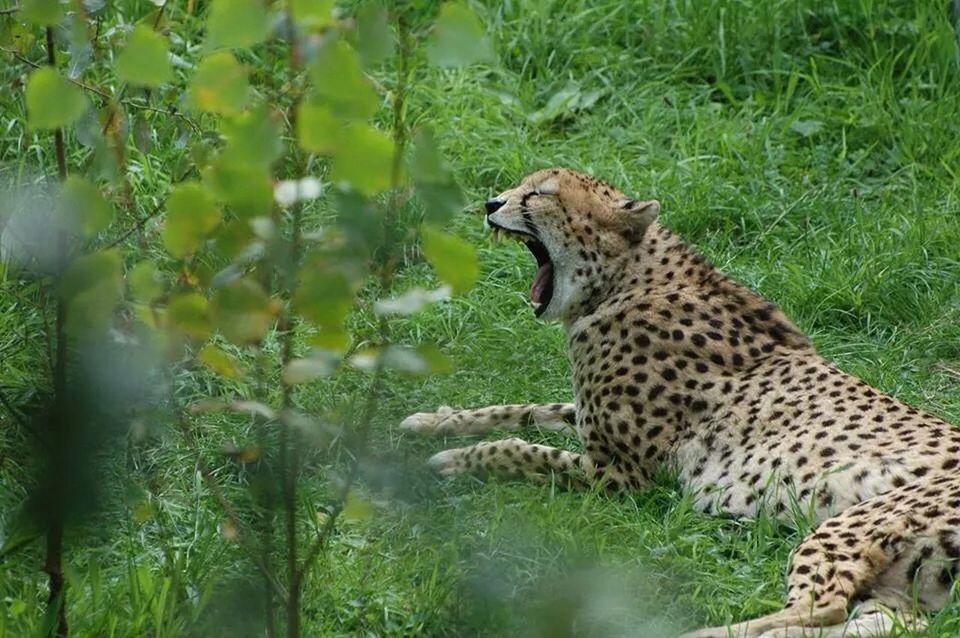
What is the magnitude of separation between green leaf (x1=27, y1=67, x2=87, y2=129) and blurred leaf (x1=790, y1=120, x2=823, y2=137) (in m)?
5.60

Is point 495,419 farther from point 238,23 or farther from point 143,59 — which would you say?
point 238,23

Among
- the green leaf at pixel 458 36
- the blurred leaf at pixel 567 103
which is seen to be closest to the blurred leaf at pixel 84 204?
the green leaf at pixel 458 36

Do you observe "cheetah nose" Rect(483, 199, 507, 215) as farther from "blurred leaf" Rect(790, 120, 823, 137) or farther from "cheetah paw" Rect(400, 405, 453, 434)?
"blurred leaf" Rect(790, 120, 823, 137)

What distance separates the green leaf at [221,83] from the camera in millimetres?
2031

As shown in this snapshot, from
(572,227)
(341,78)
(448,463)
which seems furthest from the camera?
(572,227)

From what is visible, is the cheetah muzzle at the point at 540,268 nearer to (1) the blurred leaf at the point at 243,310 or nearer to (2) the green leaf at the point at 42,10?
(2) the green leaf at the point at 42,10

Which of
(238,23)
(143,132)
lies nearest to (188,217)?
(238,23)

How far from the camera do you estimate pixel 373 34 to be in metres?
2.01

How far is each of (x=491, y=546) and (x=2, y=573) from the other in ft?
4.17

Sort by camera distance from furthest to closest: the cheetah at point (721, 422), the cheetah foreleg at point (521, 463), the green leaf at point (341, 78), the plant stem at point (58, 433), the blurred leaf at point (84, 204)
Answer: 1. the cheetah foreleg at point (521, 463)
2. the cheetah at point (721, 422)
3. the blurred leaf at point (84, 204)
4. the plant stem at point (58, 433)
5. the green leaf at point (341, 78)

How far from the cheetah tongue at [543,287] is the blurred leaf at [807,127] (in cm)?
241

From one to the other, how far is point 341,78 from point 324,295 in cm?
31

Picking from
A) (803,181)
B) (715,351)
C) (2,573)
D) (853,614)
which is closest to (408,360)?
(2,573)

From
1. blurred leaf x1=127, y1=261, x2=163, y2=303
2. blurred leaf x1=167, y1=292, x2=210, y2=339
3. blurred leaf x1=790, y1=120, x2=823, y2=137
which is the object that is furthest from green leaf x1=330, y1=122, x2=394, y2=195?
blurred leaf x1=790, y1=120, x2=823, y2=137
